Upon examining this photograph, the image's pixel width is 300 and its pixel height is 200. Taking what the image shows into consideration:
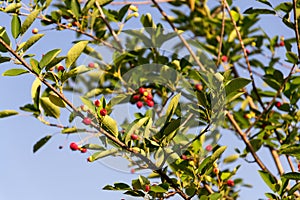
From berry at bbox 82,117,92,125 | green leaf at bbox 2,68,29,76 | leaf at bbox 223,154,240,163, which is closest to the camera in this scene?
berry at bbox 82,117,92,125

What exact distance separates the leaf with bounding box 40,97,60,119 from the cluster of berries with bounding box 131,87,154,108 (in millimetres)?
440

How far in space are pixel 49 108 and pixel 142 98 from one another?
52cm

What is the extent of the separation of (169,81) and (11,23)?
3.31ft

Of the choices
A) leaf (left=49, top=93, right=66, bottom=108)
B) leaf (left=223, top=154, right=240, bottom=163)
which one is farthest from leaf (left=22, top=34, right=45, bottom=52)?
leaf (left=223, top=154, right=240, bottom=163)

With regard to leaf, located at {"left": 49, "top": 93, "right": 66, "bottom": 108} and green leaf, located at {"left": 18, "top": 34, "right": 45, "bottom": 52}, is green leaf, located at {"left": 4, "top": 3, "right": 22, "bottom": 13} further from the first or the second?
leaf, located at {"left": 49, "top": 93, "right": 66, "bottom": 108}

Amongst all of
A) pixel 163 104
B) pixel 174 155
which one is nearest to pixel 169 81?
pixel 163 104

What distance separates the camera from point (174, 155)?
184 centimetres

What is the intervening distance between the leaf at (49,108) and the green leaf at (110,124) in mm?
669

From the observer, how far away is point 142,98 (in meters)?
2.53

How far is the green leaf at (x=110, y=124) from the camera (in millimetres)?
1559

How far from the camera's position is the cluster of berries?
8.10 feet

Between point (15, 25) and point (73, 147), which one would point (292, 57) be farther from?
point (15, 25)

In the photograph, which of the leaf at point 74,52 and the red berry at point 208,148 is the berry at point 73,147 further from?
the red berry at point 208,148

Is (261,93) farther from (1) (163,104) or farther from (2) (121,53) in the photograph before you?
(2) (121,53)
